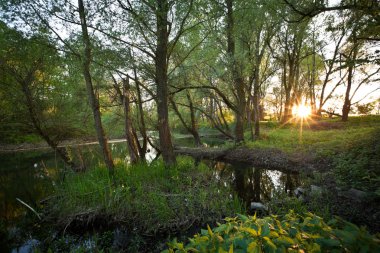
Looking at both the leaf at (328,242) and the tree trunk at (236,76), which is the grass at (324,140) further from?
the leaf at (328,242)

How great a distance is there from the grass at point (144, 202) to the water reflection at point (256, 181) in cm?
171

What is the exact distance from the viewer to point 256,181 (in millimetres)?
10453

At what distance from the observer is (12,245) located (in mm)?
6125

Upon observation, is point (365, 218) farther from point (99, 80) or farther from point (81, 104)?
point (81, 104)

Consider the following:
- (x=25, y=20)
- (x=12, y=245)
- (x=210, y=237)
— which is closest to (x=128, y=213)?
(x=12, y=245)

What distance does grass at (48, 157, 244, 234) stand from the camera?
6270 millimetres

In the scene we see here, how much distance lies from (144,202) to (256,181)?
5990 millimetres

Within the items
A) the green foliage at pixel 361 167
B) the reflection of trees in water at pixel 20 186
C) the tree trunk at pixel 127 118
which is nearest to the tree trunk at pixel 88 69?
the tree trunk at pixel 127 118

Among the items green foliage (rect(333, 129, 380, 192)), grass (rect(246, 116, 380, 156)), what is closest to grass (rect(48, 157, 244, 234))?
green foliage (rect(333, 129, 380, 192))

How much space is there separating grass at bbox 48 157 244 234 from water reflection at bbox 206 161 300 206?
171cm

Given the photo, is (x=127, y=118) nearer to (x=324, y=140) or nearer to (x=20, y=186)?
(x=20, y=186)

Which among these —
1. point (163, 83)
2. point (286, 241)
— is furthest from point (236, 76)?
point (286, 241)

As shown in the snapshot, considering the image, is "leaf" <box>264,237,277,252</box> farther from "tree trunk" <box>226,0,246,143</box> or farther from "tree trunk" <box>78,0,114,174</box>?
"tree trunk" <box>226,0,246,143</box>

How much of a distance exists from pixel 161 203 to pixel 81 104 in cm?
800
